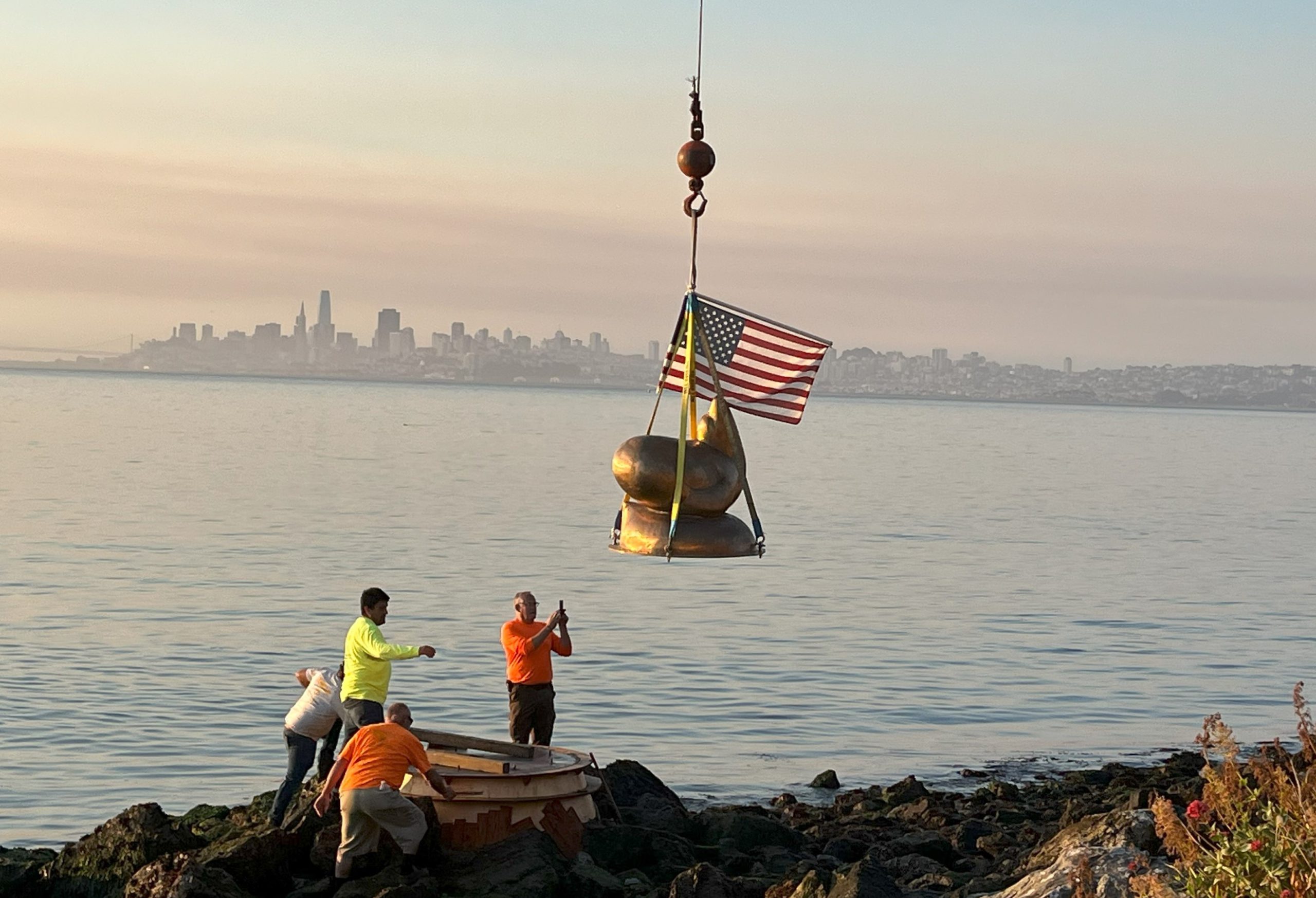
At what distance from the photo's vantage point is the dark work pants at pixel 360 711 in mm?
15812

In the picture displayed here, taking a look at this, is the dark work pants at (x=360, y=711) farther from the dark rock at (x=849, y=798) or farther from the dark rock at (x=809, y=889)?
the dark rock at (x=849, y=798)

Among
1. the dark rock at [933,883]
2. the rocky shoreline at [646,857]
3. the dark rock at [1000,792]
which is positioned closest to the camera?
the rocky shoreline at [646,857]

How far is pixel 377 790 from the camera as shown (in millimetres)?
14336

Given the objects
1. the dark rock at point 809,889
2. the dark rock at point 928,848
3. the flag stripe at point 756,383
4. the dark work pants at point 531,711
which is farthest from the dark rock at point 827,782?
the flag stripe at point 756,383

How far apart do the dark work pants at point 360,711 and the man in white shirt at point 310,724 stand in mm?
111

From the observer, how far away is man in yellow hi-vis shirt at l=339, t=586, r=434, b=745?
15.6m

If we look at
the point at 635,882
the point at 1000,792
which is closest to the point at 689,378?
the point at 635,882

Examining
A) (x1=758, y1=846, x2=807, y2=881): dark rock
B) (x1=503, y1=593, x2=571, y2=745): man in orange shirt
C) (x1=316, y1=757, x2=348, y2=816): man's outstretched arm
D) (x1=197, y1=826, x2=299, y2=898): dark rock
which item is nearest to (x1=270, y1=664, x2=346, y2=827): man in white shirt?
(x1=316, y1=757, x2=348, y2=816): man's outstretched arm

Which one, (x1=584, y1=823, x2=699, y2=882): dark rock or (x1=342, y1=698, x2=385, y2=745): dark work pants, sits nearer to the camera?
(x1=342, y1=698, x2=385, y2=745): dark work pants

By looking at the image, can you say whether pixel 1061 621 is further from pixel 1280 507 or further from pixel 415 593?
pixel 1280 507

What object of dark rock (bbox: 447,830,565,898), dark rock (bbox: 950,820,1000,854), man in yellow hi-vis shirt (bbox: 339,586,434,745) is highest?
man in yellow hi-vis shirt (bbox: 339,586,434,745)

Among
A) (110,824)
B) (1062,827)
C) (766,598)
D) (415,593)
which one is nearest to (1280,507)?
(766,598)

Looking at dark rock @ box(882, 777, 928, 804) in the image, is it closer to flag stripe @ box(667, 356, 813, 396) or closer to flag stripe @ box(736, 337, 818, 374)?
flag stripe @ box(667, 356, 813, 396)

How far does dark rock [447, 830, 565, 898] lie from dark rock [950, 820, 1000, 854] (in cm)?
540
